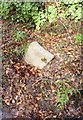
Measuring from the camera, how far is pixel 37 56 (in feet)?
7.98

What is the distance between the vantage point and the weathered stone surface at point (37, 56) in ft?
7.95

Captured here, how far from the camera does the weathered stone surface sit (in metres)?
2.42

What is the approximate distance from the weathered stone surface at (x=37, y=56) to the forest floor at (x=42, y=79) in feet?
0.13

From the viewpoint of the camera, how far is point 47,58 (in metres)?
2.45

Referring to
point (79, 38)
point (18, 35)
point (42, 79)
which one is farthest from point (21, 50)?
point (79, 38)

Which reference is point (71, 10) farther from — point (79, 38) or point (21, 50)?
point (21, 50)

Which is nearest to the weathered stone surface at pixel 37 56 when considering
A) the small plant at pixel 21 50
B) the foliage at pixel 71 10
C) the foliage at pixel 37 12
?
the small plant at pixel 21 50

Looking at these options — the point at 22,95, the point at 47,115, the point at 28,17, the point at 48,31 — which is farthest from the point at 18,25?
the point at 47,115

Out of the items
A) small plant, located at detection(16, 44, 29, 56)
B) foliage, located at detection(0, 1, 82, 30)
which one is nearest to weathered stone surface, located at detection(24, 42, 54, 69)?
small plant, located at detection(16, 44, 29, 56)

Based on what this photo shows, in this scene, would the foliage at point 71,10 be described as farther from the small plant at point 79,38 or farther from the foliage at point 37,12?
the small plant at point 79,38

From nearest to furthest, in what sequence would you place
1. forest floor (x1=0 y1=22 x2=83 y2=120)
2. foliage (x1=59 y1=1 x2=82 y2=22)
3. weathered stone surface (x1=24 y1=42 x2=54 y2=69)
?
forest floor (x1=0 y1=22 x2=83 y2=120), foliage (x1=59 y1=1 x2=82 y2=22), weathered stone surface (x1=24 y1=42 x2=54 y2=69)

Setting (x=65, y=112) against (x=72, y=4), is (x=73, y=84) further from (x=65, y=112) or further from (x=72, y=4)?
(x=72, y=4)

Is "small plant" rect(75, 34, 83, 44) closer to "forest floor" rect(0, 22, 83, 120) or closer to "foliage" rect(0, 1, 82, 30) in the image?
"forest floor" rect(0, 22, 83, 120)

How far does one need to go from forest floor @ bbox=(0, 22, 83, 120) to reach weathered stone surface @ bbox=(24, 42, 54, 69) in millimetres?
39
